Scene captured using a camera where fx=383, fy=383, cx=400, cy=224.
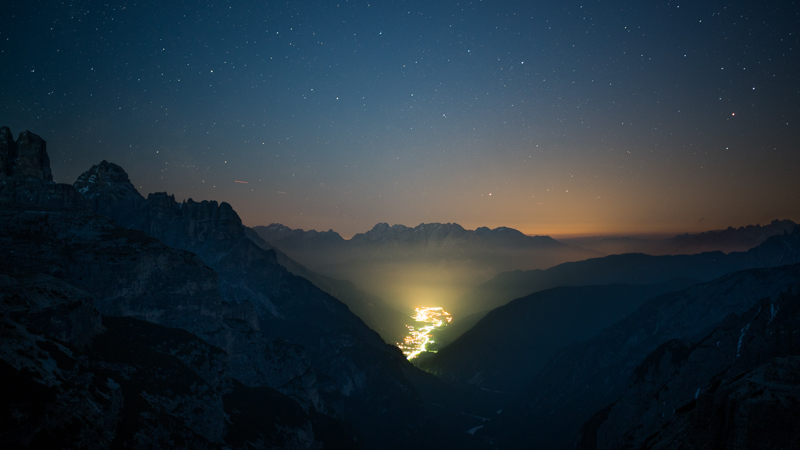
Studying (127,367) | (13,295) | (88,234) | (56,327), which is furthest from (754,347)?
(88,234)

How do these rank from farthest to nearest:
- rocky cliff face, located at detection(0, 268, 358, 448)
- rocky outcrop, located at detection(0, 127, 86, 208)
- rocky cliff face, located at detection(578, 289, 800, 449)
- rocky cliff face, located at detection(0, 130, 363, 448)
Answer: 1. rocky outcrop, located at detection(0, 127, 86, 208)
2. rocky cliff face, located at detection(0, 130, 363, 448)
3. rocky cliff face, located at detection(0, 268, 358, 448)
4. rocky cliff face, located at detection(578, 289, 800, 449)

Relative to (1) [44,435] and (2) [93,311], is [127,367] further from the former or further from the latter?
(1) [44,435]

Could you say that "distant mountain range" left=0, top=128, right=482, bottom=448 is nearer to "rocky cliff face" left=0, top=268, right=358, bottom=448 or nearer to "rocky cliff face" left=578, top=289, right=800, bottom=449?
"rocky cliff face" left=0, top=268, right=358, bottom=448

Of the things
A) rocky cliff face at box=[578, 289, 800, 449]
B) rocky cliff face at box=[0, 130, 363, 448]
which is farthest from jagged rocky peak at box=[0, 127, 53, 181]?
rocky cliff face at box=[578, 289, 800, 449]

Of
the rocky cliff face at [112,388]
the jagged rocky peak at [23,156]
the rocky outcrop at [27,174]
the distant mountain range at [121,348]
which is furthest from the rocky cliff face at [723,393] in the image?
the jagged rocky peak at [23,156]

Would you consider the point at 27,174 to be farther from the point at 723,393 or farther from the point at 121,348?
the point at 723,393

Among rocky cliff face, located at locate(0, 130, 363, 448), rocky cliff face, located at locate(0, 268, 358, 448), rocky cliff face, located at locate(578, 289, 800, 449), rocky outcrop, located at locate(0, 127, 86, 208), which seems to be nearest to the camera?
rocky cliff face, located at locate(578, 289, 800, 449)

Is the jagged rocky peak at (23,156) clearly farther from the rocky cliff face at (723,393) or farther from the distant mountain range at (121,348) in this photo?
the rocky cliff face at (723,393)

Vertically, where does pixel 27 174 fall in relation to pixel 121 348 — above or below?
above

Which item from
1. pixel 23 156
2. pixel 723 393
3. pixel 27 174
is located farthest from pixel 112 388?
pixel 23 156
